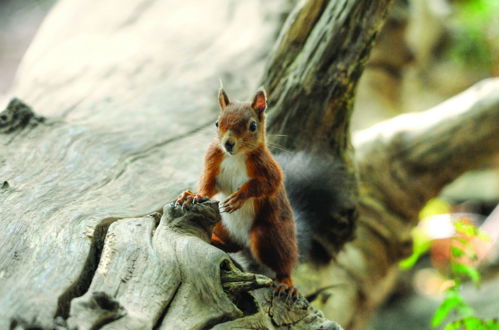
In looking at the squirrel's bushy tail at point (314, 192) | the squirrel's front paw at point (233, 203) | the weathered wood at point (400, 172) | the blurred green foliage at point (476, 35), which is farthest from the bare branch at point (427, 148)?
the squirrel's front paw at point (233, 203)

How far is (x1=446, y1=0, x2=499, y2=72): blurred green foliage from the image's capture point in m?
5.11

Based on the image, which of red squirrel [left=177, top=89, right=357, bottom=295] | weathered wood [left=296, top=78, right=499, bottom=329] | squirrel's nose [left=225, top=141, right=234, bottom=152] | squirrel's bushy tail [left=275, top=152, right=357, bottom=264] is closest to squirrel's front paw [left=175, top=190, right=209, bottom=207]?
red squirrel [left=177, top=89, right=357, bottom=295]

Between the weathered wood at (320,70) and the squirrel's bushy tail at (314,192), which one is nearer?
the weathered wood at (320,70)

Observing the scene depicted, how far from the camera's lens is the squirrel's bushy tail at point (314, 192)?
295 cm

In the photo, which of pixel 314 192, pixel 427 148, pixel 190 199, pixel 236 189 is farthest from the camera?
pixel 427 148

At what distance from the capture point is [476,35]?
16.7 ft

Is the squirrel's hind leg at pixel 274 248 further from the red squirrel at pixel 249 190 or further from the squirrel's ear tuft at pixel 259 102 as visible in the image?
the squirrel's ear tuft at pixel 259 102

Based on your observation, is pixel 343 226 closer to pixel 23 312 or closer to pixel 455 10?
pixel 23 312

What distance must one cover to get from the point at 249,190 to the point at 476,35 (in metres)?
3.84

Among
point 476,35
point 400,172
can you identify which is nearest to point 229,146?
point 400,172

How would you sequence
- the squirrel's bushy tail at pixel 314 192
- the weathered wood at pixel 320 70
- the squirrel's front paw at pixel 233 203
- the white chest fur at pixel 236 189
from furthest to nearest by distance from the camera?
the squirrel's bushy tail at pixel 314 192, the weathered wood at pixel 320 70, the white chest fur at pixel 236 189, the squirrel's front paw at pixel 233 203

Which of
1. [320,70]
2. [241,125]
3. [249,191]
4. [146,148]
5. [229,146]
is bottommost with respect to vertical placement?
[249,191]

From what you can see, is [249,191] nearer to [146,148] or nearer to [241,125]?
[241,125]

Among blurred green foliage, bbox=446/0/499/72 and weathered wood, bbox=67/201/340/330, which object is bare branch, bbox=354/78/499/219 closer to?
blurred green foliage, bbox=446/0/499/72
